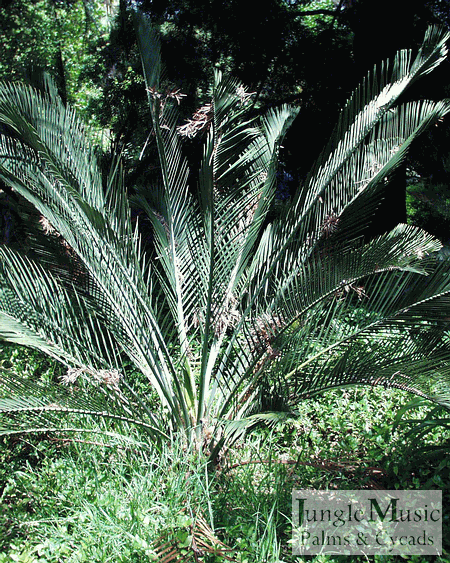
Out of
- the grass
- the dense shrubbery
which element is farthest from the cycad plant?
the grass

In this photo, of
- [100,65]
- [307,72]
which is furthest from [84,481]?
[100,65]

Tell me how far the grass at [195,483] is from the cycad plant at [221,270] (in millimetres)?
261

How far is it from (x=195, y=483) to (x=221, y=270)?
1272 mm

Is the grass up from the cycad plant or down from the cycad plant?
down

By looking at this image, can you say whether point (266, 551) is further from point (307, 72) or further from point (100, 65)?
point (100, 65)

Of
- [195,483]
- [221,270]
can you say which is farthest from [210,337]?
[195,483]

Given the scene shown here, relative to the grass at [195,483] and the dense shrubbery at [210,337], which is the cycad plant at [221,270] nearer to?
the dense shrubbery at [210,337]

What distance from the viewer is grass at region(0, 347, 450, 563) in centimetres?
241

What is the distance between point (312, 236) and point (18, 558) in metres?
2.40

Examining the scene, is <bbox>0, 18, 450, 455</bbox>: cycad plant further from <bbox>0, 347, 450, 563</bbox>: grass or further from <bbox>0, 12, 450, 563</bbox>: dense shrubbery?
<bbox>0, 347, 450, 563</bbox>: grass

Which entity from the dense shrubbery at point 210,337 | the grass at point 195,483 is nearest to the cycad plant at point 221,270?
the dense shrubbery at point 210,337

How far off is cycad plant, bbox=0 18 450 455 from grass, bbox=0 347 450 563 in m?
0.26

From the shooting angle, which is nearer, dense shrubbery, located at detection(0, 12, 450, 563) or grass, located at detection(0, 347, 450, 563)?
grass, located at detection(0, 347, 450, 563)

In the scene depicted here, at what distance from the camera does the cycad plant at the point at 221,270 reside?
9.12ft
